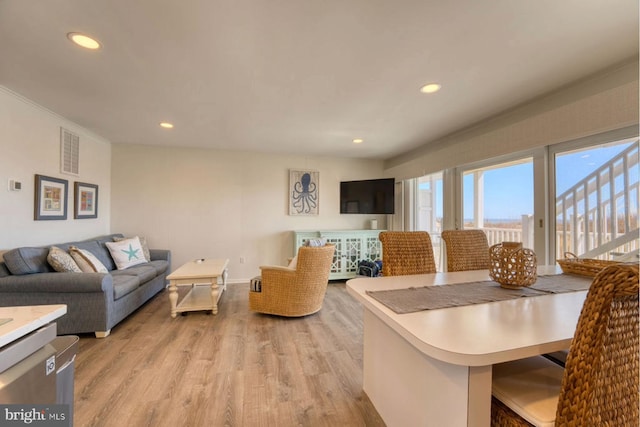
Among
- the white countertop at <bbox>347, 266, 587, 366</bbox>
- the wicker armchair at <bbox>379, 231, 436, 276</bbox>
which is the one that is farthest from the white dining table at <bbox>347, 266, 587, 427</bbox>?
the wicker armchair at <bbox>379, 231, 436, 276</bbox>

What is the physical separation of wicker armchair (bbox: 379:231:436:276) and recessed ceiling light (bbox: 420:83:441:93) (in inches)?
51.1

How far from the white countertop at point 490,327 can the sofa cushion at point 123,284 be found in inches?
104

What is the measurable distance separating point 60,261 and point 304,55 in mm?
2918

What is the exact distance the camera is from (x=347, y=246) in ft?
15.3

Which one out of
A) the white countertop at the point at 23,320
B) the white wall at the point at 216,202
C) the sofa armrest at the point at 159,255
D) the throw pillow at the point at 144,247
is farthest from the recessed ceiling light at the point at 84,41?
the sofa armrest at the point at 159,255

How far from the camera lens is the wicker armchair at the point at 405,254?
180cm

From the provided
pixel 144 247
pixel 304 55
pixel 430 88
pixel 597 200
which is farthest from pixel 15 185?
pixel 597 200

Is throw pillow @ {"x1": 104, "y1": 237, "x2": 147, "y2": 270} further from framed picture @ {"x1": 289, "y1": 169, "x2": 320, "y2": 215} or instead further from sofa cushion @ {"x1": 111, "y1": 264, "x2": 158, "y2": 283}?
framed picture @ {"x1": 289, "y1": 169, "x2": 320, "y2": 215}

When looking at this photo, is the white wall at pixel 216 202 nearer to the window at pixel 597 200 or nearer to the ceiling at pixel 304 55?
the ceiling at pixel 304 55

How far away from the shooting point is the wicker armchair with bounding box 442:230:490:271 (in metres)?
2.01

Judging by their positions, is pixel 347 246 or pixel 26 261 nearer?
pixel 26 261

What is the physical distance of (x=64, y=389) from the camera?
889mm

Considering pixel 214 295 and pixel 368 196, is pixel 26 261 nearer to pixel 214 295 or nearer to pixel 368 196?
pixel 214 295

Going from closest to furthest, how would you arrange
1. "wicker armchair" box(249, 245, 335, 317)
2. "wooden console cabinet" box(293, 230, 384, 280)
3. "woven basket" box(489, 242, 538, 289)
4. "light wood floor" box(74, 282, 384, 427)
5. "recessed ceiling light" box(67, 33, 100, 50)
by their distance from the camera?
"woven basket" box(489, 242, 538, 289)
"light wood floor" box(74, 282, 384, 427)
"recessed ceiling light" box(67, 33, 100, 50)
"wicker armchair" box(249, 245, 335, 317)
"wooden console cabinet" box(293, 230, 384, 280)
